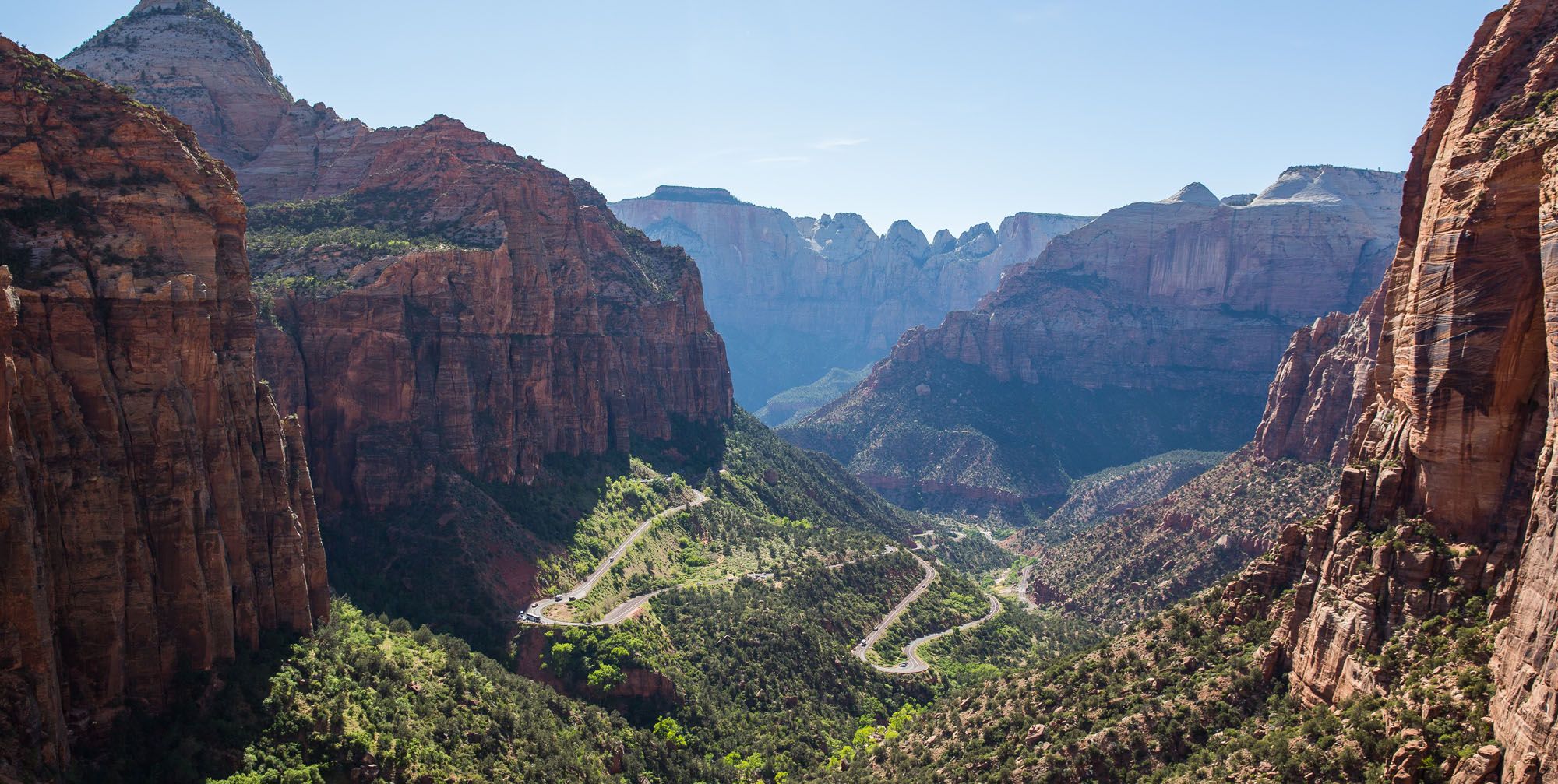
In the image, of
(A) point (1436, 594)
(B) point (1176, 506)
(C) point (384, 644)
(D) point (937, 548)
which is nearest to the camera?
(A) point (1436, 594)

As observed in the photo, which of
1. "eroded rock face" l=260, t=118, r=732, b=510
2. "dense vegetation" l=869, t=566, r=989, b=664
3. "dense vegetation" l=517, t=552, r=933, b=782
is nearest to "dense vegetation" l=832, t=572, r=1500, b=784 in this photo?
"dense vegetation" l=517, t=552, r=933, b=782

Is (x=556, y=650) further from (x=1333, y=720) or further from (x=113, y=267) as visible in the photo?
(x=1333, y=720)

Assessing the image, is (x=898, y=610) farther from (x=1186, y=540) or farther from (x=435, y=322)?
(x=435, y=322)

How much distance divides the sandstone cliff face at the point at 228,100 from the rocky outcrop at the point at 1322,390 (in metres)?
118

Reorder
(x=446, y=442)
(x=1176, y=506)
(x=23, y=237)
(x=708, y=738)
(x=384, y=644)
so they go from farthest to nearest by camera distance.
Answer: (x=1176, y=506)
(x=446, y=442)
(x=708, y=738)
(x=384, y=644)
(x=23, y=237)

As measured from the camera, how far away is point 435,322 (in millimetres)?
95250

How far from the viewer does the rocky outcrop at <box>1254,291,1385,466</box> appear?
365ft

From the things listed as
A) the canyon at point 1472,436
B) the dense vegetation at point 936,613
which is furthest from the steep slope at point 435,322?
the canyon at point 1472,436

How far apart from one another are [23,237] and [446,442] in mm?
51482

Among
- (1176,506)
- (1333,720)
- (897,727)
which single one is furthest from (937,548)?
(1333,720)

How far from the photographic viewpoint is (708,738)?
255ft

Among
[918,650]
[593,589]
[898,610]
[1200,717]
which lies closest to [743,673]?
[593,589]

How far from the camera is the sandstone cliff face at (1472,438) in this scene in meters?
31.7

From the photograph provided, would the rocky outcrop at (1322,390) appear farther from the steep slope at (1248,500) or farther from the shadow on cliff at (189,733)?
the shadow on cliff at (189,733)
